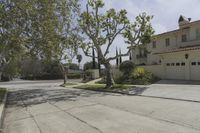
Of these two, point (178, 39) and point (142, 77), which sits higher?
point (178, 39)

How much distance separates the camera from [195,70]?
27.1 metres

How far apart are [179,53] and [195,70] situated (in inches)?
118

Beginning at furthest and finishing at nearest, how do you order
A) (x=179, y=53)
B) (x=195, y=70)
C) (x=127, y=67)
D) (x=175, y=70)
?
(x=127, y=67) < (x=175, y=70) < (x=179, y=53) < (x=195, y=70)

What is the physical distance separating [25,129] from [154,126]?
183 inches

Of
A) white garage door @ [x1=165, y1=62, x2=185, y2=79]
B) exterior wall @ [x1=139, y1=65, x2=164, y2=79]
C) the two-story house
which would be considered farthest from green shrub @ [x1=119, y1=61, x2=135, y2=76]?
white garage door @ [x1=165, y1=62, x2=185, y2=79]

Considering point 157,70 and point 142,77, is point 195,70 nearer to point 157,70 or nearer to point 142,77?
point 157,70

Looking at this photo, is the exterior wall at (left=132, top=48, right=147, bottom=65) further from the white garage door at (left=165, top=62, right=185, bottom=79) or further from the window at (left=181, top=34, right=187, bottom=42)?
the white garage door at (left=165, top=62, right=185, bottom=79)

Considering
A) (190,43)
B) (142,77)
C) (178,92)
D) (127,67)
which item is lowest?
(178,92)

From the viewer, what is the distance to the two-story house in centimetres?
2753

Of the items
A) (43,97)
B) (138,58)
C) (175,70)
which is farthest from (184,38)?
(43,97)

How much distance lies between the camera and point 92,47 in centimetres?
2667

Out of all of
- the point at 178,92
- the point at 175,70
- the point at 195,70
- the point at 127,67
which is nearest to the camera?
the point at 178,92

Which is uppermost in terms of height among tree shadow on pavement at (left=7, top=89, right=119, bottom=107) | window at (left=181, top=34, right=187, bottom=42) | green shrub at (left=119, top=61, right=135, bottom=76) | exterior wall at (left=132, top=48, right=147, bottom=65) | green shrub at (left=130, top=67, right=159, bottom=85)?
window at (left=181, top=34, right=187, bottom=42)

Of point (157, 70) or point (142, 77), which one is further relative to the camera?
point (157, 70)
